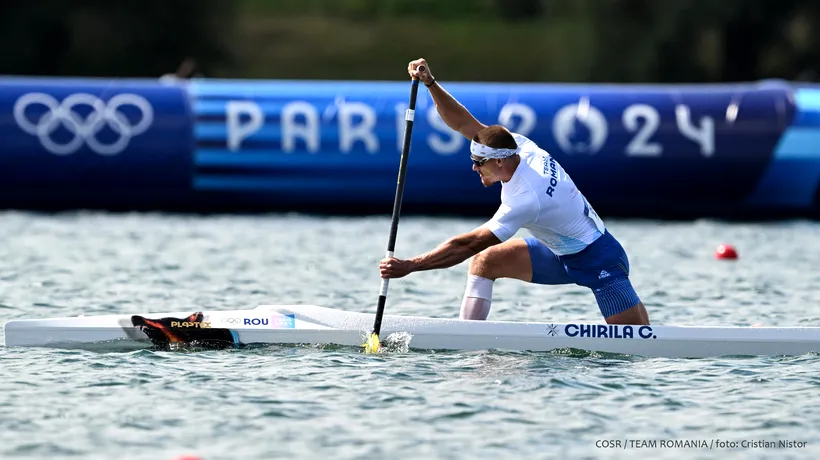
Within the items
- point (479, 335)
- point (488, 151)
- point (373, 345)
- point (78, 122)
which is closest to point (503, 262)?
point (479, 335)

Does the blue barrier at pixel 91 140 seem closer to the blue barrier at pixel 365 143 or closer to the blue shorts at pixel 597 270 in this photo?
the blue barrier at pixel 365 143

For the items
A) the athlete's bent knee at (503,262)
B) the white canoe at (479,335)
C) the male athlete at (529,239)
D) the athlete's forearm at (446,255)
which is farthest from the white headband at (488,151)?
the white canoe at (479,335)

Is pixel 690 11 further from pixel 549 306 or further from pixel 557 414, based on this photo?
pixel 557 414

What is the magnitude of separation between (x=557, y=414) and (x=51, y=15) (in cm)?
2692

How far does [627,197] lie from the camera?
60.6 feet

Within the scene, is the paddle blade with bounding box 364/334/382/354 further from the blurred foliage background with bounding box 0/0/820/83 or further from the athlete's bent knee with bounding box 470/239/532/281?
the blurred foliage background with bounding box 0/0/820/83

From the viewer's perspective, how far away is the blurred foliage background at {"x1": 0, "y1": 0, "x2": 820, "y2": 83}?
28.1 metres

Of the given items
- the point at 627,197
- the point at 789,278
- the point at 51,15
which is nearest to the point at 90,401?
the point at 789,278

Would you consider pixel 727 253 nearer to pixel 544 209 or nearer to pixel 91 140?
pixel 544 209

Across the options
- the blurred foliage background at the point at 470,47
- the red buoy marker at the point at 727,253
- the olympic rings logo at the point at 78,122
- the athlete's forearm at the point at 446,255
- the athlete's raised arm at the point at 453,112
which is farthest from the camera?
the blurred foliage background at the point at 470,47

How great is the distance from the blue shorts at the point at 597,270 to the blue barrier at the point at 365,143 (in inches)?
327

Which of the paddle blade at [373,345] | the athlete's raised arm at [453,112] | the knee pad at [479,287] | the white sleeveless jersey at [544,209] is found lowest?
the paddle blade at [373,345]

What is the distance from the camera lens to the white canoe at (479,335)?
9562mm

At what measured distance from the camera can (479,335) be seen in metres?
9.55
